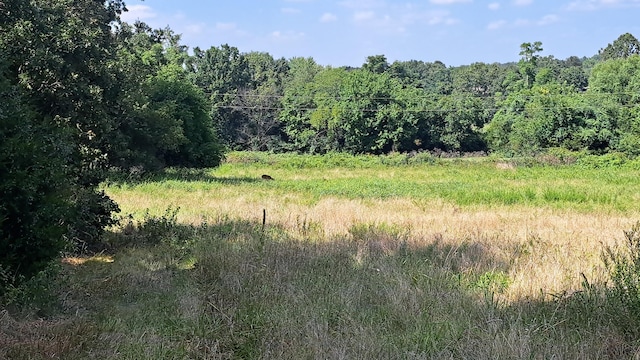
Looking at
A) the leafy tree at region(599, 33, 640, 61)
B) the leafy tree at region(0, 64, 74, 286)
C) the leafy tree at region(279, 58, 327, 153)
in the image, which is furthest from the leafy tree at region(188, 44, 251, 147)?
the leafy tree at region(599, 33, 640, 61)

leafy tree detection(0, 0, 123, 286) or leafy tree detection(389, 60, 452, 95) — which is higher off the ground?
leafy tree detection(389, 60, 452, 95)

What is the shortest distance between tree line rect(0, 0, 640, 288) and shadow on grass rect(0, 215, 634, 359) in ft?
3.99

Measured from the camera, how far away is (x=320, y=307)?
232 inches

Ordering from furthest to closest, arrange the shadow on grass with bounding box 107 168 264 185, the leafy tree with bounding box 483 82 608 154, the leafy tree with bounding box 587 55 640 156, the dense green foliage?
1. the leafy tree with bounding box 483 82 608 154
2. the leafy tree with bounding box 587 55 640 156
3. the shadow on grass with bounding box 107 168 264 185
4. the dense green foliage

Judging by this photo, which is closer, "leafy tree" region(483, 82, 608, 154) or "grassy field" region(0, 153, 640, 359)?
"grassy field" region(0, 153, 640, 359)

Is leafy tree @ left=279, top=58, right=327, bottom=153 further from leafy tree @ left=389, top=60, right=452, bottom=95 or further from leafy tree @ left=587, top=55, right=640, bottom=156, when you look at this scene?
leafy tree @ left=587, top=55, right=640, bottom=156

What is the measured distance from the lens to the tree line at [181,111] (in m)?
6.14

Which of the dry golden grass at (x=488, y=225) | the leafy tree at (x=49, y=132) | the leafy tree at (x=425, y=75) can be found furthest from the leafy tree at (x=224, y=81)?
the leafy tree at (x=49, y=132)

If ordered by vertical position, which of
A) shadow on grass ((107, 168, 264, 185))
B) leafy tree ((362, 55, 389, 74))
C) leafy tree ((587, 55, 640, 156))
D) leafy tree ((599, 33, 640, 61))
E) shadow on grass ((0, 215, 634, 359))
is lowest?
shadow on grass ((107, 168, 264, 185))

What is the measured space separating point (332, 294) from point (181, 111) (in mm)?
30692

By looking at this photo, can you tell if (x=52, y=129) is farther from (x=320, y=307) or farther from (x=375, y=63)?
(x=375, y=63)

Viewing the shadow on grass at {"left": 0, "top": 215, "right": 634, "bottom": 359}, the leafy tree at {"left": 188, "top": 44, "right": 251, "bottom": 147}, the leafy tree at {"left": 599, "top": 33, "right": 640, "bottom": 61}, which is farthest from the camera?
the leafy tree at {"left": 599, "top": 33, "right": 640, "bottom": 61}

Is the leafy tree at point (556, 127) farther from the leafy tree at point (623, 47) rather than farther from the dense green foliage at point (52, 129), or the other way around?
the leafy tree at point (623, 47)

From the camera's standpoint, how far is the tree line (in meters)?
6.14
